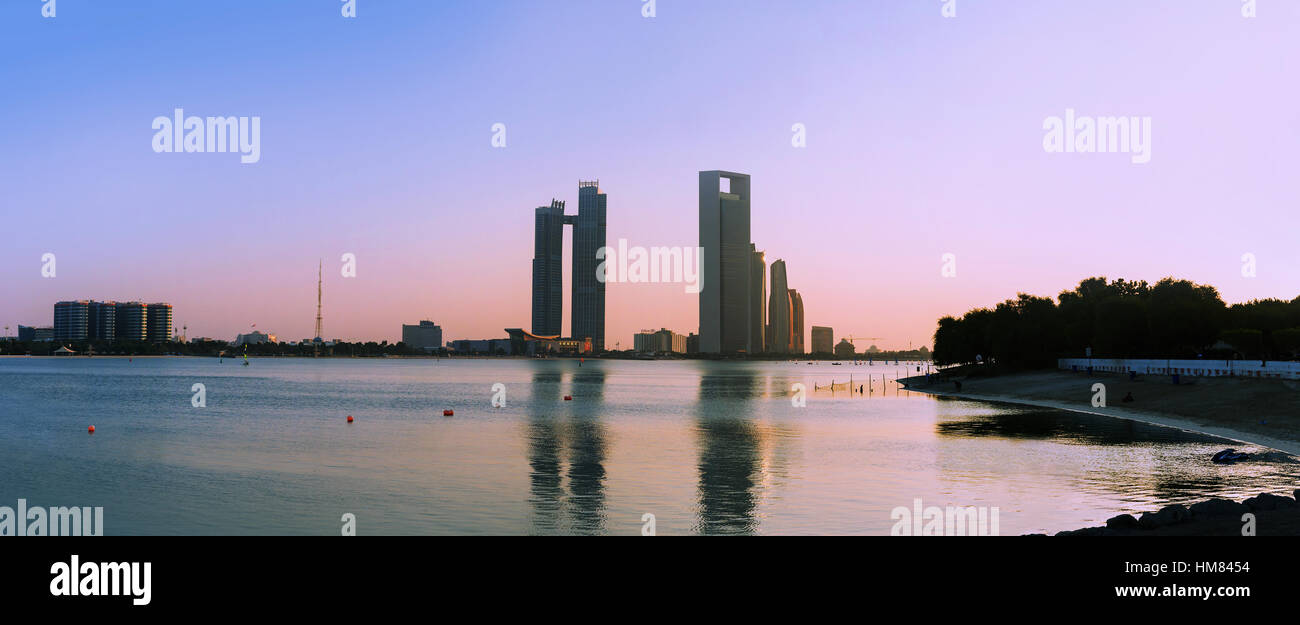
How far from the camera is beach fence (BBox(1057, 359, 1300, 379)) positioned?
79.1 meters

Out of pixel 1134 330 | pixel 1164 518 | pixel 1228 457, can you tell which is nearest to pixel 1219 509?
pixel 1164 518

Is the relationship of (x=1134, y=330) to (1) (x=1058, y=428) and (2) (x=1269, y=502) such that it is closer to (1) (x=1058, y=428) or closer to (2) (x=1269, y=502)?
(1) (x=1058, y=428)

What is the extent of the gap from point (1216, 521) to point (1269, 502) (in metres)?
5.38

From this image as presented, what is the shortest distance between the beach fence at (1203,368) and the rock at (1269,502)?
5750cm

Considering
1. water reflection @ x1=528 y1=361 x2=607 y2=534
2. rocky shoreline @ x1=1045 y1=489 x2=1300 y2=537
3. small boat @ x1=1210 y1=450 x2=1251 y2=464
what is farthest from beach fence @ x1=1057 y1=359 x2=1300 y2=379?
water reflection @ x1=528 y1=361 x2=607 y2=534

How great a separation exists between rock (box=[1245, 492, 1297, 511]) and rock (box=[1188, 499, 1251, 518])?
470mm

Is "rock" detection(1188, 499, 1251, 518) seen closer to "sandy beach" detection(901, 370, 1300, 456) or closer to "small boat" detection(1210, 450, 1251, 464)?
"small boat" detection(1210, 450, 1251, 464)

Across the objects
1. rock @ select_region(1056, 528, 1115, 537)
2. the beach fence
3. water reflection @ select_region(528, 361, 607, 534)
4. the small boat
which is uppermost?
the beach fence

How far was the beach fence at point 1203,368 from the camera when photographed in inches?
3113

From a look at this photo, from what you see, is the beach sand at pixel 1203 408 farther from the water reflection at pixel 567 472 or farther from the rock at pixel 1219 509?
the water reflection at pixel 567 472

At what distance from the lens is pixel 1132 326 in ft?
433

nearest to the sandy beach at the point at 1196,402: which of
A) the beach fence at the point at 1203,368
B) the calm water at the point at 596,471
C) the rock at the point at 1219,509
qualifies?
the beach fence at the point at 1203,368
